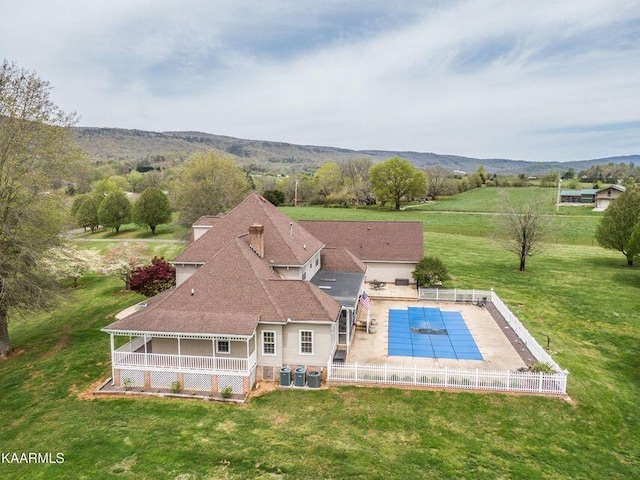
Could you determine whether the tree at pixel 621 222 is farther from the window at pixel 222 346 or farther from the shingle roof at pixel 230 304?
the window at pixel 222 346

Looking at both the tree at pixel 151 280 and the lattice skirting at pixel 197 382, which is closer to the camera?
the lattice skirting at pixel 197 382

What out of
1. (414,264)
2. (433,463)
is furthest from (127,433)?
(414,264)

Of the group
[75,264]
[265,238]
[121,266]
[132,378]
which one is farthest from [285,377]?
[75,264]

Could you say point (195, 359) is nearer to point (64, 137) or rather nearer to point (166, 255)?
point (64, 137)

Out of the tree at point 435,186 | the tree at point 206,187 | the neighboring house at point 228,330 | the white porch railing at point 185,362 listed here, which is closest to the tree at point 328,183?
the tree at point 435,186

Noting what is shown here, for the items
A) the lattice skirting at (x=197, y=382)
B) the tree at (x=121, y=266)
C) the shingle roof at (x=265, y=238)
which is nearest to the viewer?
the lattice skirting at (x=197, y=382)

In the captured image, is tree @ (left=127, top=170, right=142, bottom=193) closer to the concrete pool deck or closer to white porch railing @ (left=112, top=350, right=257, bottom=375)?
the concrete pool deck

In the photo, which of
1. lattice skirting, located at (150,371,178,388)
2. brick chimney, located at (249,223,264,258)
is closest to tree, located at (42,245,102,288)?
brick chimney, located at (249,223,264,258)

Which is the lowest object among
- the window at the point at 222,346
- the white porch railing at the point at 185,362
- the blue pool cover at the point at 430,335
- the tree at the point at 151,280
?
the blue pool cover at the point at 430,335
